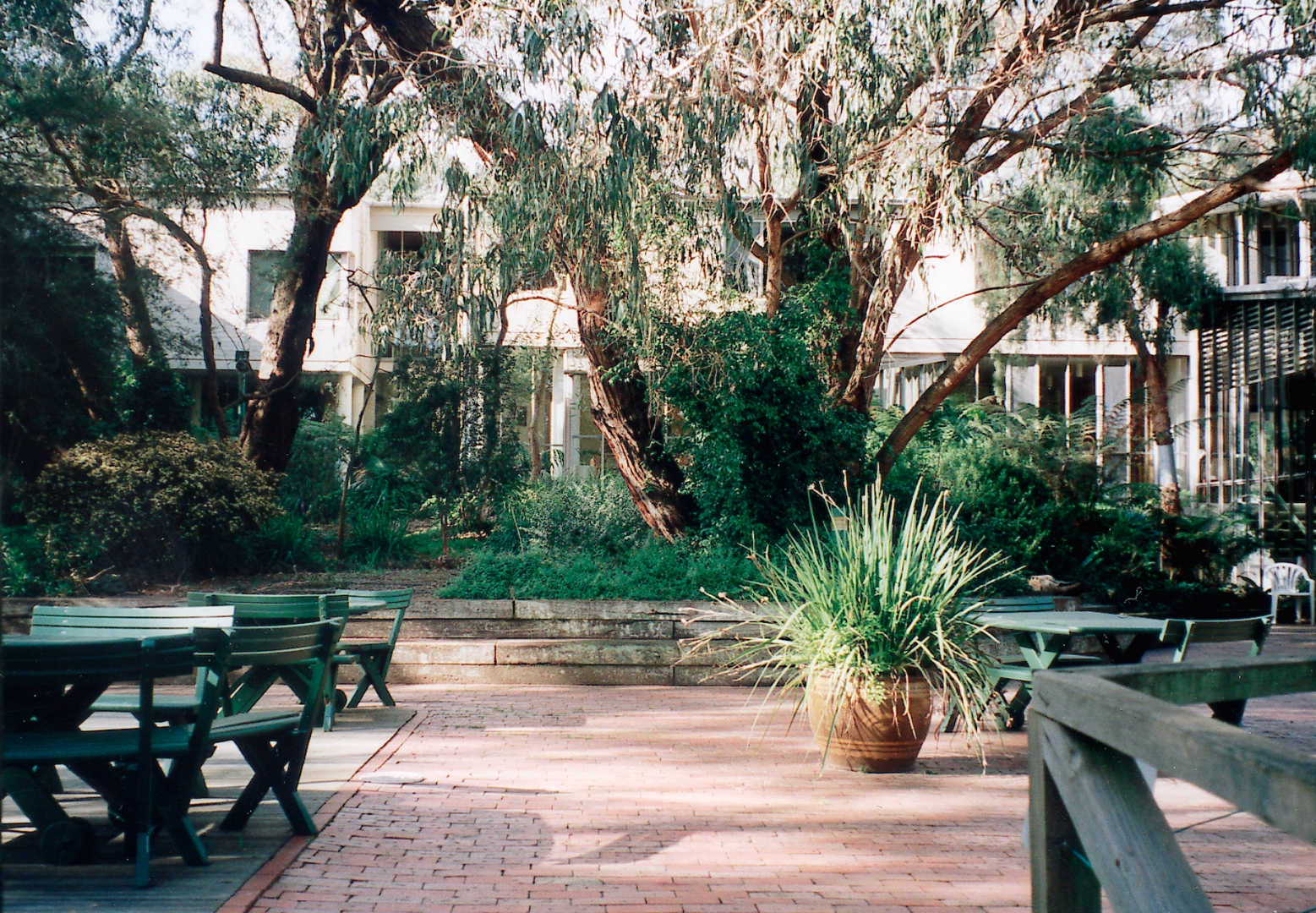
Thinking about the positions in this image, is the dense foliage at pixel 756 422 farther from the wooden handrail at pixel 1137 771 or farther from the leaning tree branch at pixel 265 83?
→ the wooden handrail at pixel 1137 771

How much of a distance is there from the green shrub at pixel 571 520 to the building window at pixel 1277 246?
480 inches

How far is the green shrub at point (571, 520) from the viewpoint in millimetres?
12922

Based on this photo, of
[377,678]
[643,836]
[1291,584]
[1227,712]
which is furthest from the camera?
[1291,584]

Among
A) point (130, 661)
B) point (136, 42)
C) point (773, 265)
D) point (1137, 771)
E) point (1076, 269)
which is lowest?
point (130, 661)

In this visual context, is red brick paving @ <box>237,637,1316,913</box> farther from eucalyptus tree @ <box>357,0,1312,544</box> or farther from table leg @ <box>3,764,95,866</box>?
eucalyptus tree @ <box>357,0,1312,544</box>

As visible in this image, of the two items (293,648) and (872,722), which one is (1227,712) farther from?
(293,648)

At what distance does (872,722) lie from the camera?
652 cm

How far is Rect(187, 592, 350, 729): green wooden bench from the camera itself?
661 cm

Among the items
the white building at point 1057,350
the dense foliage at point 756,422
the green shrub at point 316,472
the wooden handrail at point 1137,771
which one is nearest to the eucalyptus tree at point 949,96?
the dense foliage at point 756,422

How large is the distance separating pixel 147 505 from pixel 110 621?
6330mm

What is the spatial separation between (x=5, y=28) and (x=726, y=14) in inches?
295

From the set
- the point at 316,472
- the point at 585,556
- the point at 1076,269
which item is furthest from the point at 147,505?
the point at 1076,269

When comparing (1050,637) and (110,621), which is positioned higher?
(110,621)

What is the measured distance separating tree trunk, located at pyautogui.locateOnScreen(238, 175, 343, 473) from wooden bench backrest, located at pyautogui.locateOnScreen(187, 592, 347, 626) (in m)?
7.56
